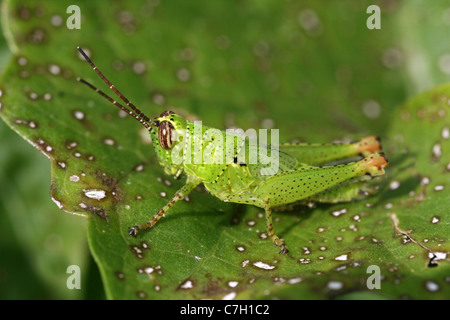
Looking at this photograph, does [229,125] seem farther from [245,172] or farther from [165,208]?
[165,208]

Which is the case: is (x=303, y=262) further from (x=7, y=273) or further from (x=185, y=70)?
(x=7, y=273)

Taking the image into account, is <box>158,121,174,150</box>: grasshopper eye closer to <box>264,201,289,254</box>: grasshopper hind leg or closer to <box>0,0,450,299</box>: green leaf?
<box>0,0,450,299</box>: green leaf

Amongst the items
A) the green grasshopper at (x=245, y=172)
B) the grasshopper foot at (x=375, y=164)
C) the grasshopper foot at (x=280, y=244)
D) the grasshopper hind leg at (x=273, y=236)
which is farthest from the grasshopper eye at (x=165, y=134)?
the grasshopper foot at (x=375, y=164)

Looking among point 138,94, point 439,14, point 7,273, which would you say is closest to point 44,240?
point 7,273

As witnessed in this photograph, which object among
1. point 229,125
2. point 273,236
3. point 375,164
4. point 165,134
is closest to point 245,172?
point 273,236

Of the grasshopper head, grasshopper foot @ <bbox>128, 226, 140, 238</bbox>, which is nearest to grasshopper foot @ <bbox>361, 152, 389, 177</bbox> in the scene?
the grasshopper head

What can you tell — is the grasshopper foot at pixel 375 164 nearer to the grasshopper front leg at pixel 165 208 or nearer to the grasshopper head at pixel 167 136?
the grasshopper front leg at pixel 165 208
